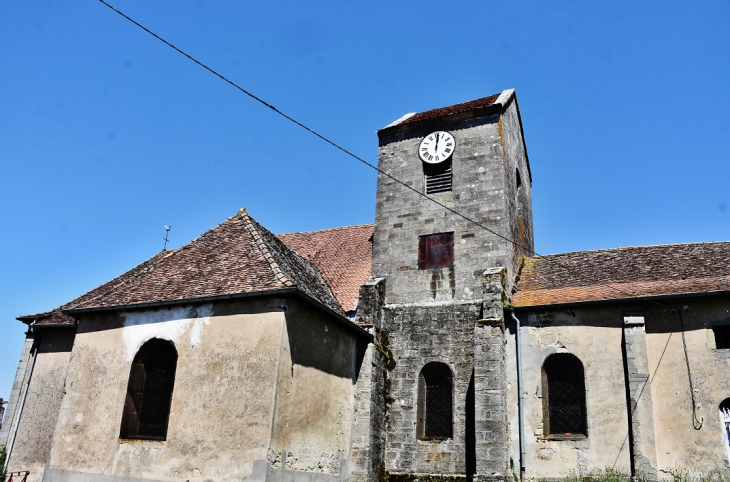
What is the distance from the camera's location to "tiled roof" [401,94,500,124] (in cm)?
1819

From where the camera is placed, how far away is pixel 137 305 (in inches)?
520

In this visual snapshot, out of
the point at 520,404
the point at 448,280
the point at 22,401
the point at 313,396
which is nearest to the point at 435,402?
the point at 520,404

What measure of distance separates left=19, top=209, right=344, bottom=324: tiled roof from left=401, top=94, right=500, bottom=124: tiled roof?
6270mm

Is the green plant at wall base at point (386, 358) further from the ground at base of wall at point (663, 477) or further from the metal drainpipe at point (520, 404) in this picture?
the ground at base of wall at point (663, 477)

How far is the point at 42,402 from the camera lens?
1588 centimetres

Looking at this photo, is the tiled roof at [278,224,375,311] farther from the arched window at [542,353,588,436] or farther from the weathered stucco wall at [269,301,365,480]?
the arched window at [542,353,588,436]

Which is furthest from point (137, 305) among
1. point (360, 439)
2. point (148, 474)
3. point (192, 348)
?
point (360, 439)

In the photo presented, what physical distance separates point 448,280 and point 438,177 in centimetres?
342

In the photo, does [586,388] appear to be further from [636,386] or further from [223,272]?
[223,272]

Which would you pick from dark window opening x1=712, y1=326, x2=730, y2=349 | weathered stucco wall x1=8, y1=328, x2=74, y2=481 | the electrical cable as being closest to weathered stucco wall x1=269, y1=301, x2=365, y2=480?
weathered stucco wall x1=8, y1=328, x2=74, y2=481

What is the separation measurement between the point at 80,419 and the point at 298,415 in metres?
4.90

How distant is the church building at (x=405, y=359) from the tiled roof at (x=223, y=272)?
7 centimetres

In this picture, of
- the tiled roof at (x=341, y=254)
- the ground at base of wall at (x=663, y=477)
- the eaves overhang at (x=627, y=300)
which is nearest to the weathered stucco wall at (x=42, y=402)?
the tiled roof at (x=341, y=254)

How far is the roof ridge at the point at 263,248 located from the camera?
1248 cm
